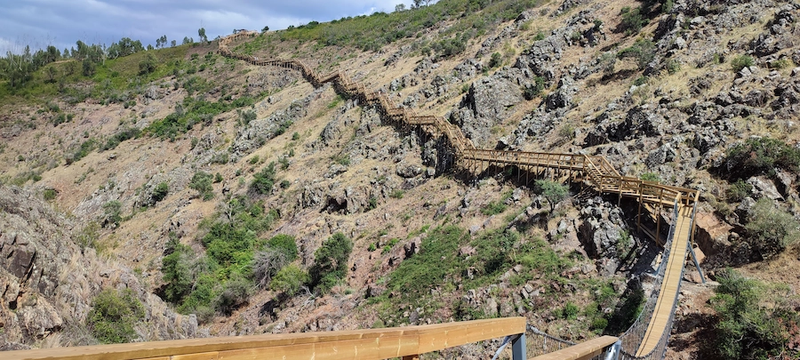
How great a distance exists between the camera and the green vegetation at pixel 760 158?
1516 centimetres

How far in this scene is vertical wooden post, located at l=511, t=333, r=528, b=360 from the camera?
3.74 meters

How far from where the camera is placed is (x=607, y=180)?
57.5 feet

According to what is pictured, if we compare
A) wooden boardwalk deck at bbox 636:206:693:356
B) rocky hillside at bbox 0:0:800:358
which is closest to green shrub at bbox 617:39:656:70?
rocky hillside at bbox 0:0:800:358

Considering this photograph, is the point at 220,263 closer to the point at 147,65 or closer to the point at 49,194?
the point at 49,194

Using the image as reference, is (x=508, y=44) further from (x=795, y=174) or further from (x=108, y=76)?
(x=108, y=76)

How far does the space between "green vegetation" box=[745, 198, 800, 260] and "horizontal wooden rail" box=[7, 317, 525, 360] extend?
45.4 feet

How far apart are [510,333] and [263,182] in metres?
32.2

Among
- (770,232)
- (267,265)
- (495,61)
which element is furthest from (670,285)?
(495,61)

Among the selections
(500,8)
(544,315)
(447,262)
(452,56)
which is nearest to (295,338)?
(544,315)

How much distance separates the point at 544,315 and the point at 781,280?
631 cm

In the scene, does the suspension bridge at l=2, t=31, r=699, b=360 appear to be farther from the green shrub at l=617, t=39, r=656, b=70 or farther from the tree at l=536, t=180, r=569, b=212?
the green shrub at l=617, t=39, r=656, b=70

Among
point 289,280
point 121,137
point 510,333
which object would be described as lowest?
point 289,280

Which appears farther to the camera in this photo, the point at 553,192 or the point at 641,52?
the point at 641,52

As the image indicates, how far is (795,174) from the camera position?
14.9 meters
